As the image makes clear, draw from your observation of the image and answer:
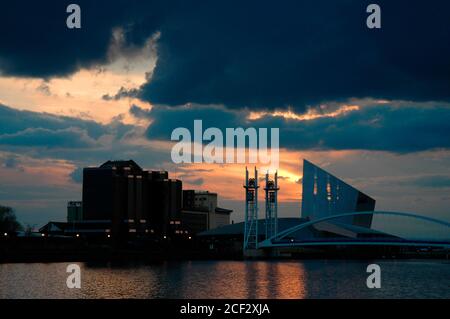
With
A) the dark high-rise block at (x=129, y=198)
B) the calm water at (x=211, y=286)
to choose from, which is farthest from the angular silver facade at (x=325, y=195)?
the calm water at (x=211, y=286)

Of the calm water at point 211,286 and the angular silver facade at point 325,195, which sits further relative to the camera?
the angular silver facade at point 325,195

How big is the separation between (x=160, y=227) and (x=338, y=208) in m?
41.1

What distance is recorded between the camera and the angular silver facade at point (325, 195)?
133125mm

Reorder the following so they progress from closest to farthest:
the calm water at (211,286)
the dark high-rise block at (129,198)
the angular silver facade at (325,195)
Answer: the calm water at (211,286) < the angular silver facade at (325,195) < the dark high-rise block at (129,198)

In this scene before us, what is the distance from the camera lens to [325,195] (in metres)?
134

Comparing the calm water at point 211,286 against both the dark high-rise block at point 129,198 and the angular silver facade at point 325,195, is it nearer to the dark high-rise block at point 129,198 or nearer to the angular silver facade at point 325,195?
the angular silver facade at point 325,195

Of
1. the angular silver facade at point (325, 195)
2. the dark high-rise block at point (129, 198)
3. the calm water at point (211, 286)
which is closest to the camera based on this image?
the calm water at point (211, 286)

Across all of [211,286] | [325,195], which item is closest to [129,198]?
[325,195]

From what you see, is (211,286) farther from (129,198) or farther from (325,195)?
(129,198)

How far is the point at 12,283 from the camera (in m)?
47.4

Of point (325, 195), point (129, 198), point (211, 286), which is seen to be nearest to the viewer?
point (211, 286)

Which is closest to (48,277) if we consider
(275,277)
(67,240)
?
(275,277)

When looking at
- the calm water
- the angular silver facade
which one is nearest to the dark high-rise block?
the angular silver facade
